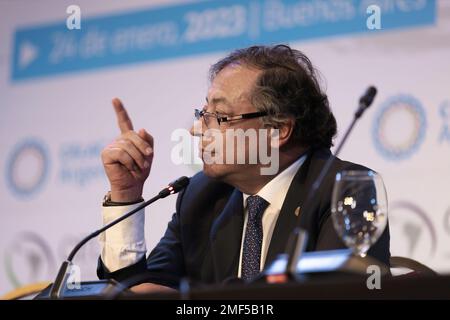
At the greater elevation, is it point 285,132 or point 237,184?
point 285,132

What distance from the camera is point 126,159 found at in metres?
2.80

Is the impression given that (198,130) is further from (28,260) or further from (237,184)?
(28,260)

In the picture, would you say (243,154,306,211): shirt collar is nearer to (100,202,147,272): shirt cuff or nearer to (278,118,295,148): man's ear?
(278,118,295,148): man's ear

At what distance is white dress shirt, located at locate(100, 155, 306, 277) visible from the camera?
2770 millimetres

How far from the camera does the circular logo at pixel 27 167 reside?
4.07m

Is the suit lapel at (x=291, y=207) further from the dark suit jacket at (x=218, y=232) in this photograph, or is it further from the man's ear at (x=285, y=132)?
the man's ear at (x=285, y=132)

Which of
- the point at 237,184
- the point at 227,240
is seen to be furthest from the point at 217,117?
the point at 227,240

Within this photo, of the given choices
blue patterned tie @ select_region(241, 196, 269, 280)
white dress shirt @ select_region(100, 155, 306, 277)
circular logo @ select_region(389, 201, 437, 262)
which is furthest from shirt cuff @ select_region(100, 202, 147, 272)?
circular logo @ select_region(389, 201, 437, 262)

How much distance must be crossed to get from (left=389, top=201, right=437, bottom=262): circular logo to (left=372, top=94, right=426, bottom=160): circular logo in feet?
0.71

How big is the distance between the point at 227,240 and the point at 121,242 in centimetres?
38

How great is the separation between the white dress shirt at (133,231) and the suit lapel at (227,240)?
0.08 feet

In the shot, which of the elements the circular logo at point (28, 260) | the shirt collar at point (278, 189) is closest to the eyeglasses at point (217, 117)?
the shirt collar at point (278, 189)
